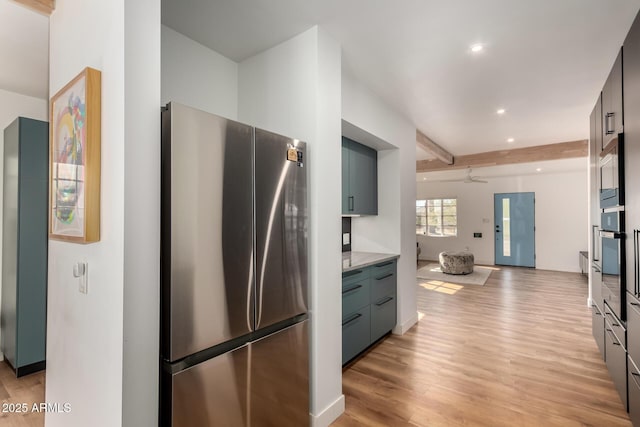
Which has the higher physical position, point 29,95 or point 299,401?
point 29,95

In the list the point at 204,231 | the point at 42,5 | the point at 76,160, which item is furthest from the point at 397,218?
the point at 42,5

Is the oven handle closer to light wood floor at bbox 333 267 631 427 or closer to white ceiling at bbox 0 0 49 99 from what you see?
light wood floor at bbox 333 267 631 427

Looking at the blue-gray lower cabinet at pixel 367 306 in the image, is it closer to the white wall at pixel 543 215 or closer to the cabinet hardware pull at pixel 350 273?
the cabinet hardware pull at pixel 350 273

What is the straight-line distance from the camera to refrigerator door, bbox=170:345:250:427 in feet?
4.24

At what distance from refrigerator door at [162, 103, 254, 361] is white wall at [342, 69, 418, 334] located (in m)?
2.25

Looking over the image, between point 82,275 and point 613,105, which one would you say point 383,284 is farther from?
point 82,275

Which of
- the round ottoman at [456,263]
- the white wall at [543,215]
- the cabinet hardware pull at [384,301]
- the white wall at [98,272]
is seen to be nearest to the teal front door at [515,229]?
the white wall at [543,215]

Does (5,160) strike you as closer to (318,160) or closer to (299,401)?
(318,160)

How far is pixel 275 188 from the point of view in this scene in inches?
70.4

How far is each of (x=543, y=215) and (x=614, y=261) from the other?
6.92m

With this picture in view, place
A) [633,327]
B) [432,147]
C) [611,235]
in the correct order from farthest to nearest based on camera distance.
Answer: [432,147]
[611,235]
[633,327]

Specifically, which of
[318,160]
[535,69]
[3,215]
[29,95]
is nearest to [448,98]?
[535,69]

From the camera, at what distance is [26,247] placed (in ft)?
8.96

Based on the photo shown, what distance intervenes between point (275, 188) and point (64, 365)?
141 cm
